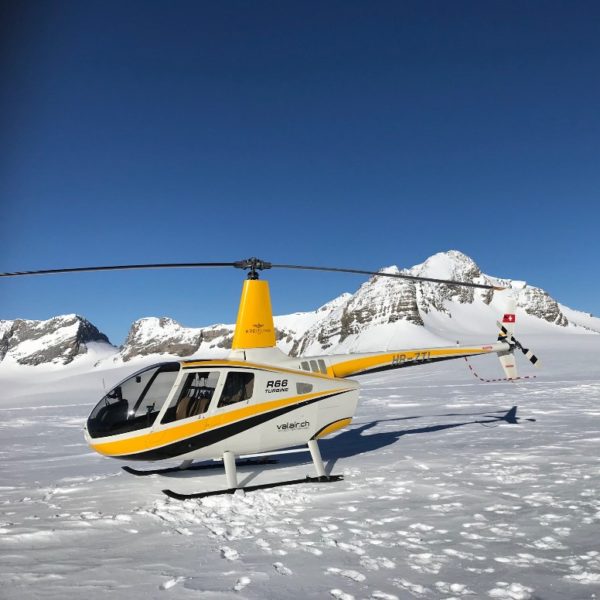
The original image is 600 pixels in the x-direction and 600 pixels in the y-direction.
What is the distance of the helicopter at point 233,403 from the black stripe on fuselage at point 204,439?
0.02 meters

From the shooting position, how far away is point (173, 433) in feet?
25.5

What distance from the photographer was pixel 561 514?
6.16 metres

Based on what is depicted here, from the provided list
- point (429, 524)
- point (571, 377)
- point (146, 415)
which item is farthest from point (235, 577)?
point (571, 377)

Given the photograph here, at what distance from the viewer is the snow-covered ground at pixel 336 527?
4.43 m

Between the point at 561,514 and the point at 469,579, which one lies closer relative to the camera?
the point at 469,579

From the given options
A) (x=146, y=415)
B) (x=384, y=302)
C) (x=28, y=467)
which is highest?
(x=384, y=302)

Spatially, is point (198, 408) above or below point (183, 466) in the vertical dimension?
above

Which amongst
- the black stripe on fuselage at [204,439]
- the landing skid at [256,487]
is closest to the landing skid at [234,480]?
the landing skid at [256,487]

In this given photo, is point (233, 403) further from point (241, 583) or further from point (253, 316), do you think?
point (241, 583)

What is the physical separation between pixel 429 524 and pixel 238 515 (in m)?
2.60

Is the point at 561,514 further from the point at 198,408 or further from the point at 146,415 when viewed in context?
the point at 146,415

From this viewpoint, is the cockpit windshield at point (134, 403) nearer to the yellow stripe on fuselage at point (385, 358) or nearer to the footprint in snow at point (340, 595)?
the yellow stripe on fuselage at point (385, 358)

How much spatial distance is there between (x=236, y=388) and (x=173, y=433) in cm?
128

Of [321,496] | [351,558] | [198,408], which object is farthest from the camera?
[198,408]
